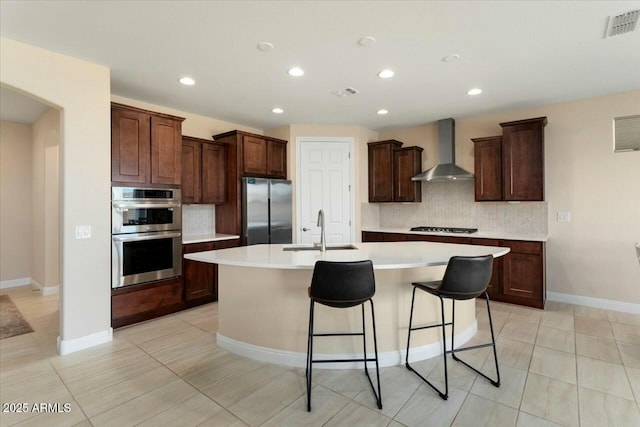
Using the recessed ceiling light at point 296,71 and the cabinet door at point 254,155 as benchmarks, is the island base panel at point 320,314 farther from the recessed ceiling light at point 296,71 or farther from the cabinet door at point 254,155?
the cabinet door at point 254,155

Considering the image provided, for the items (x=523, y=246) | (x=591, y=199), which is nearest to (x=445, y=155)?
(x=523, y=246)

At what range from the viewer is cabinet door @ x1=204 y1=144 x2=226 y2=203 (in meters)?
4.60

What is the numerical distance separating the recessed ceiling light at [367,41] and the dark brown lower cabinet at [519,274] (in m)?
3.04

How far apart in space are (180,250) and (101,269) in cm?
92

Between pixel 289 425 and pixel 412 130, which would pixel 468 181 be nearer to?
pixel 412 130

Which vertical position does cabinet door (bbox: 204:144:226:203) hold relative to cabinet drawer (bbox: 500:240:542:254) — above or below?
above

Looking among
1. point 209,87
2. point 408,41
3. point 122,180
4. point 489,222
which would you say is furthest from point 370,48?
point 489,222

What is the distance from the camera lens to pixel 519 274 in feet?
13.5

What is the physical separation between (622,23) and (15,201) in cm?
801

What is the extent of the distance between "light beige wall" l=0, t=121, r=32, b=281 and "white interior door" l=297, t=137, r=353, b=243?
4.61 m

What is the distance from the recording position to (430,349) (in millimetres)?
2748

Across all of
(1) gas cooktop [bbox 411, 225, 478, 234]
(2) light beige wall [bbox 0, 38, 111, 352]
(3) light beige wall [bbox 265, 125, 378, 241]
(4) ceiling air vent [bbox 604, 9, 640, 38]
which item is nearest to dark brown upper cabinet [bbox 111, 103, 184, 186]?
(2) light beige wall [bbox 0, 38, 111, 352]

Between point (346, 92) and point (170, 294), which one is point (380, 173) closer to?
point (346, 92)

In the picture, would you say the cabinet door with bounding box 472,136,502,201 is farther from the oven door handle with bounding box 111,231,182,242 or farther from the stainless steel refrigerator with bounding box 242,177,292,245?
the oven door handle with bounding box 111,231,182,242
